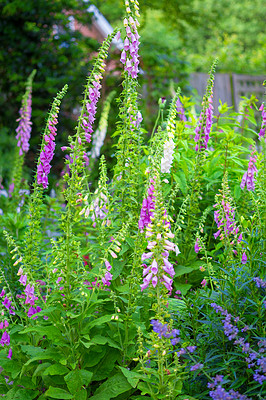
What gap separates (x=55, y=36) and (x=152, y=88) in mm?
3095

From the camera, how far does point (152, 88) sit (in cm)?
1248

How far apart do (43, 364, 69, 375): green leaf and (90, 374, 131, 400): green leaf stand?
24cm

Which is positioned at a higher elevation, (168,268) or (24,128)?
(24,128)

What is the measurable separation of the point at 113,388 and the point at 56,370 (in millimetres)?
344

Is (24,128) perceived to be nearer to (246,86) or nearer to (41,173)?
(41,173)

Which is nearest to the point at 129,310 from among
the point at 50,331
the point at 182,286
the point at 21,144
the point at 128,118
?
the point at 50,331

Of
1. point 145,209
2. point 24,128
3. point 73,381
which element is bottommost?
point 73,381

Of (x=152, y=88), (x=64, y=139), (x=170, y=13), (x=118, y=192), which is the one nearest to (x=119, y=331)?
(x=118, y=192)

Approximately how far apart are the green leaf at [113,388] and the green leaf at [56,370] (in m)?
0.24

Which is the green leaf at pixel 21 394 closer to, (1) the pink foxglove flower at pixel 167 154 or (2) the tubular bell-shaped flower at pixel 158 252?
(2) the tubular bell-shaped flower at pixel 158 252

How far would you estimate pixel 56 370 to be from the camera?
2.63 m

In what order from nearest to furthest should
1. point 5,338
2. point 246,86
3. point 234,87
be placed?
point 5,338, point 234,87, point 246,86

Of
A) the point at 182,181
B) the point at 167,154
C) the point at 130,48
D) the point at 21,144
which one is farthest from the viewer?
the point at 21,144

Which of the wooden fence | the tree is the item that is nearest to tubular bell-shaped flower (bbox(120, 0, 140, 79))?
the tree
